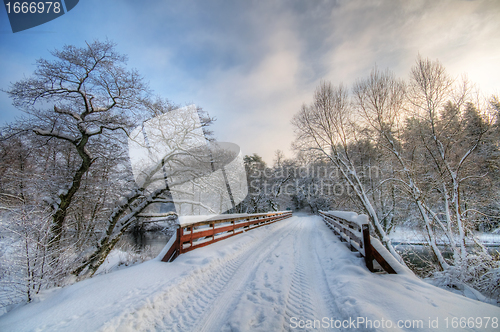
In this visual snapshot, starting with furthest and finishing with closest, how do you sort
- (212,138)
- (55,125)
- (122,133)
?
(212,138) → (122,133) → (55,125)

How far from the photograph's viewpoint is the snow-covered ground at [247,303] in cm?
Answer: 208

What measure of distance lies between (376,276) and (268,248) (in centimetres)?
329

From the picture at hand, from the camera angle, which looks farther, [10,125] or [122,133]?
[122,133]

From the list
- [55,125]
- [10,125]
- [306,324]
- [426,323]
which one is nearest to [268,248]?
[306,324]

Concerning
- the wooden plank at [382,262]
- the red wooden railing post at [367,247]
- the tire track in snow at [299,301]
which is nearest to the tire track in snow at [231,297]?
the tire track in snow at [299,301]

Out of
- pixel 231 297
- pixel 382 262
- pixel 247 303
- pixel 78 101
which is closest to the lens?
pixel 247 303

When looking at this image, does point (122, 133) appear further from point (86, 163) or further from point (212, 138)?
point (212, 138)

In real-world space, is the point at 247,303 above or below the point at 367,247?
below

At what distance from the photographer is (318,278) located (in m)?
3.53

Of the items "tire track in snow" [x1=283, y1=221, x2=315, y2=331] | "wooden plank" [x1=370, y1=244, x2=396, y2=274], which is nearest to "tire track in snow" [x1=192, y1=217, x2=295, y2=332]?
"tire track in snow" [x1=283, y1=221, x2=315, y2=331]

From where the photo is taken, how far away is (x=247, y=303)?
265cm

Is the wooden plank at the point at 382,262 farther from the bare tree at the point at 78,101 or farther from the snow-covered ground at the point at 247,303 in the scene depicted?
the bare tree at the point at 78,101
